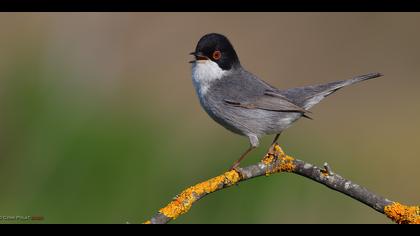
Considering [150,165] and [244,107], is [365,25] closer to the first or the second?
[150,165]

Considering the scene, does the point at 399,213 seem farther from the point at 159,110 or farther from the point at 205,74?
the point at 159,110

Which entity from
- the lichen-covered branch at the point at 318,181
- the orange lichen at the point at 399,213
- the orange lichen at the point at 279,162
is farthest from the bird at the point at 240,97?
the orange lichen at the point at 399,213

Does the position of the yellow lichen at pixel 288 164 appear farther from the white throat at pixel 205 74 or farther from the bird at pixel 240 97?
the white throat at pixel 205 74

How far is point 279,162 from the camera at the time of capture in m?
5.67

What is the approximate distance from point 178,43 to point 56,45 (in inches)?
85.0

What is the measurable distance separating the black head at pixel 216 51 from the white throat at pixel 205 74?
0.19 ft

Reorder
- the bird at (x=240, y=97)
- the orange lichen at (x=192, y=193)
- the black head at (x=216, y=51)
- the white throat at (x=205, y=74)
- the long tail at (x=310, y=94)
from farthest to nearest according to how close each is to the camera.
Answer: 1. the long tail at (x=310, y=94)
2. the white throat at (x=205, y=74)
3. the bird at (x=240, y=97)
4. the black head at (x=216, y=51)
5. the orange lichen at (x=192, y=193)

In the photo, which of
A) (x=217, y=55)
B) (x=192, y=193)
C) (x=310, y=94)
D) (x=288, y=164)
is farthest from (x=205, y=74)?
(x=192, y=193)

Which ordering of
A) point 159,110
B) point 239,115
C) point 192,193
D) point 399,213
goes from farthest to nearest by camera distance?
point 159,110, point 239,115, point 192,193, point 399,213

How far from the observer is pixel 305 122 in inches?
458

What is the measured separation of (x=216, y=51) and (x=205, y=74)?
28 centimetres

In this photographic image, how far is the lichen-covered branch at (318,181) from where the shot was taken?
479 cm
